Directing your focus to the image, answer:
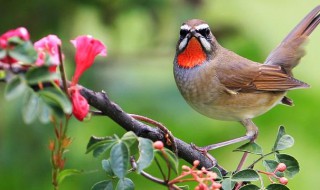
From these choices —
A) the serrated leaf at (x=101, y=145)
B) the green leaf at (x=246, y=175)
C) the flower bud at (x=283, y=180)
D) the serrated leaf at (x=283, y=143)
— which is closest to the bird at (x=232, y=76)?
the serrated leaf at (x=283, y=143)

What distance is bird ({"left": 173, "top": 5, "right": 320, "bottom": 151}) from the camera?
3.76 m

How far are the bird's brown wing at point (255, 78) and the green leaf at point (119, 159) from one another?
2.28 meters

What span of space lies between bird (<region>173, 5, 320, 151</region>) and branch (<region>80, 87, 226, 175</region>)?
147 cm

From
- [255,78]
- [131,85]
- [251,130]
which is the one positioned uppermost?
[255,78]

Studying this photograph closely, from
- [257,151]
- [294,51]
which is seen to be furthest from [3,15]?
[257,151]

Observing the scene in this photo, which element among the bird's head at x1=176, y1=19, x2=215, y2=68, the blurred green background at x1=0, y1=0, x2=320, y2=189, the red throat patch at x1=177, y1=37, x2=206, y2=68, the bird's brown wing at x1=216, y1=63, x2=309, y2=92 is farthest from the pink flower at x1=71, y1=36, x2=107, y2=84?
the blurred green background at x1=0, y1=0, x2=320, y2=189

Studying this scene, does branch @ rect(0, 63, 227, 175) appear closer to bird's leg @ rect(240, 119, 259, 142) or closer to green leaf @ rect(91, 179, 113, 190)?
green leaf @ rect(91, 179, 113, 190)

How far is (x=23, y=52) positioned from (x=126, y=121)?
0.36 meters

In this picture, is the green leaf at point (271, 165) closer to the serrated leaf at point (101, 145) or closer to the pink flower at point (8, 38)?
the serrated leaf at point (101, 145)

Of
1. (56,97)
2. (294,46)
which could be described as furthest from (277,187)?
(294,46)

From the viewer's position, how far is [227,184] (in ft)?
7.00

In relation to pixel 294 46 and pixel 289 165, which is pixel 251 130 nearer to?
pixel 294 46

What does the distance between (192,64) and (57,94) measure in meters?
2.29

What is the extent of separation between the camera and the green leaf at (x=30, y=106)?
1.55 meters
